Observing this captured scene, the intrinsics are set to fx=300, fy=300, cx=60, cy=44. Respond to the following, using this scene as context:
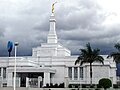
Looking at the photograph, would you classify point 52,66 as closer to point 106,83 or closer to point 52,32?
point 52,32

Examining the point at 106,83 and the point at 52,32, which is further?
the point at 52,32

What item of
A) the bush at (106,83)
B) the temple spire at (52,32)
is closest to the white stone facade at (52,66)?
the temple spire at (52,32)

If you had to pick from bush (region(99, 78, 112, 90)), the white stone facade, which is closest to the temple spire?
the white stone facade

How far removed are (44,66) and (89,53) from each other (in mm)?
23984

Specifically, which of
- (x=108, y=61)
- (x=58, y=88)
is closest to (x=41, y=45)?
(x=108, y=61)

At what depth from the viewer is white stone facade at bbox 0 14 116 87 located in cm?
7447

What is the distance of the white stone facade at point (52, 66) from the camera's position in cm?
7447

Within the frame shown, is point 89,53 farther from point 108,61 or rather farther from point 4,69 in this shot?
point 4,69

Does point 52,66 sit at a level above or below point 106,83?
above

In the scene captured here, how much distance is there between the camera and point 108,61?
255 feet

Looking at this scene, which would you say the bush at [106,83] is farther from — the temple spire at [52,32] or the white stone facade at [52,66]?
the temple spire at [52,32]

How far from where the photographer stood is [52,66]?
79750 mm

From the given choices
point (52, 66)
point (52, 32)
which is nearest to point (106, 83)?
point (52, 66)

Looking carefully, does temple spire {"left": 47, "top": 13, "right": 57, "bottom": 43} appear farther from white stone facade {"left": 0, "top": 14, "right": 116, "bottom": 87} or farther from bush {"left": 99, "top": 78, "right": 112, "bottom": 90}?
bush {"left": 99, "top": 78, "right": 112, "bottom": 90}
